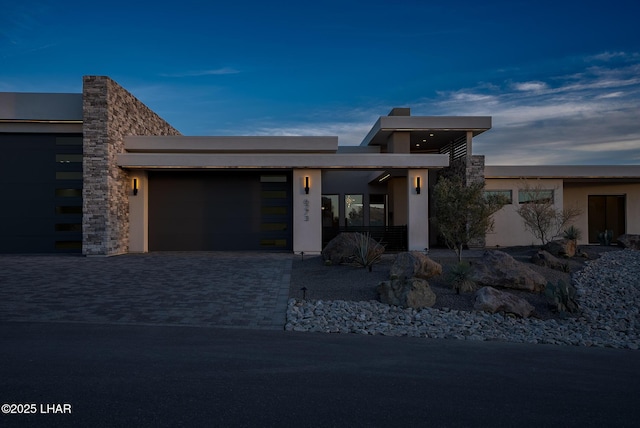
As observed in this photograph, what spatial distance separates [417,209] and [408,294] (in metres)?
8.45

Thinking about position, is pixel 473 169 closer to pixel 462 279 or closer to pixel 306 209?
pixel 306 209

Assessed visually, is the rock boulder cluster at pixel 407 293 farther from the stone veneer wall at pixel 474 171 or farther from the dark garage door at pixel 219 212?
the stone veneer wall at pixel 474 171

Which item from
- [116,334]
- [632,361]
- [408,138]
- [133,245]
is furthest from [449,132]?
[116,334]

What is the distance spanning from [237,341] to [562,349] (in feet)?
14.4

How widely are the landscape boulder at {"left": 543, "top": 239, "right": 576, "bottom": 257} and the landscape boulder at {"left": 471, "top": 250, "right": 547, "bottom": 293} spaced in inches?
168

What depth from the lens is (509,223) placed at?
66.5 feet

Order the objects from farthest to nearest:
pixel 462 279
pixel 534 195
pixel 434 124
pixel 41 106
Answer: pixel 434 124 → pixel 534 195 → pixel 41 106 → pixel 462 279

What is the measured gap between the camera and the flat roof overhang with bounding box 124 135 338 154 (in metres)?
16.9

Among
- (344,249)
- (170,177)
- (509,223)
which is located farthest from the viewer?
(509,223)

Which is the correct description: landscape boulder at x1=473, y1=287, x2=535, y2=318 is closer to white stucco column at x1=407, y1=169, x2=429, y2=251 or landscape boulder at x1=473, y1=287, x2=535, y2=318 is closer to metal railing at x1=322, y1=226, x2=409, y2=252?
white stucco column at x1=407, y1=169, x2=429, y2=251

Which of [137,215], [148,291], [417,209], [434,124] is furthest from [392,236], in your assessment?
[148,291]

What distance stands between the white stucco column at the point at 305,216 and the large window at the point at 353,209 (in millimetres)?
7519

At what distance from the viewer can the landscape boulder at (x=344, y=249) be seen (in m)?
12.1

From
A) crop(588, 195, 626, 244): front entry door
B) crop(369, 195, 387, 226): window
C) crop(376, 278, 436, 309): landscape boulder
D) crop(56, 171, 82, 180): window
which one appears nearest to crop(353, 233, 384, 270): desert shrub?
crop(376, 278, 436, 309): landscape boulder
